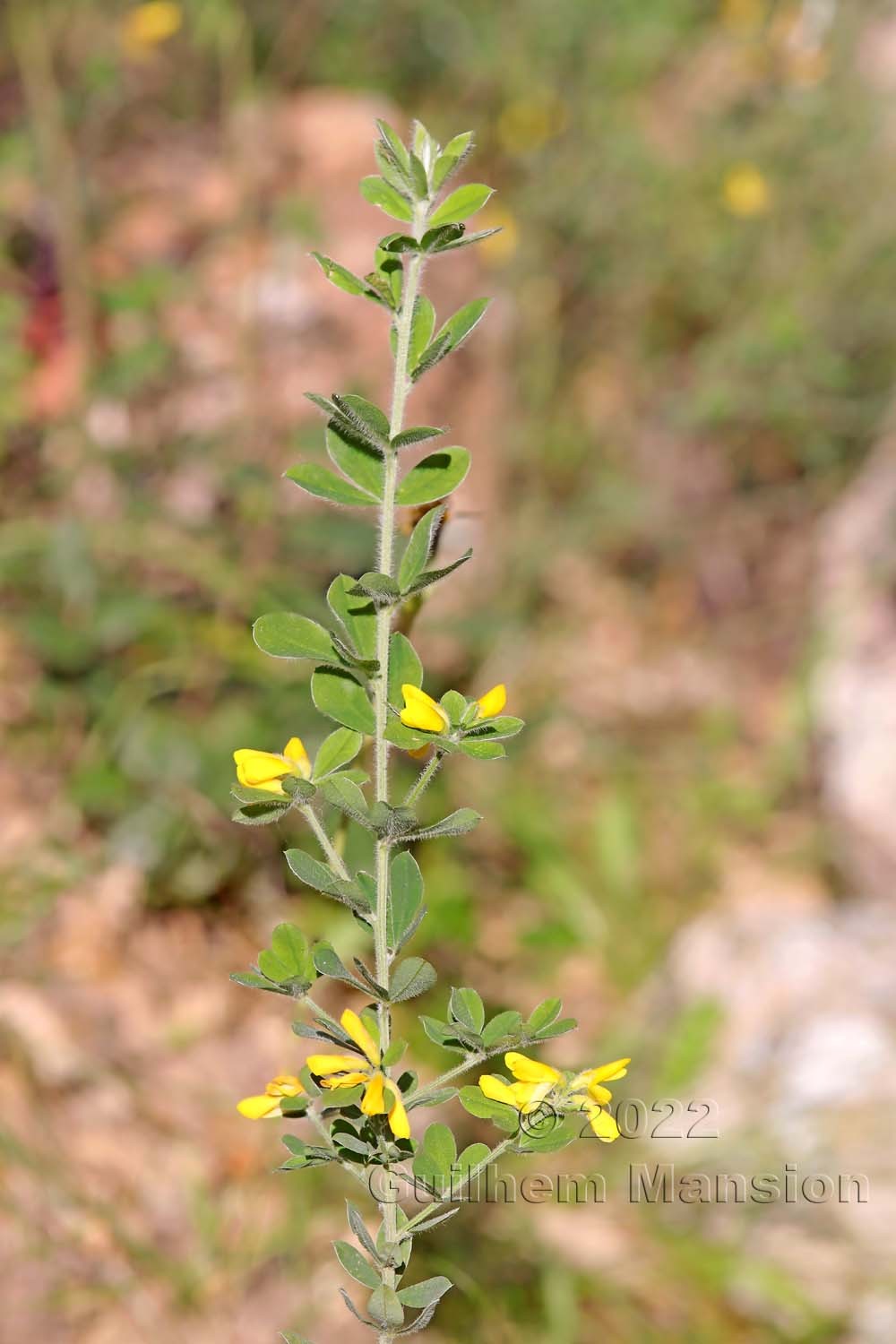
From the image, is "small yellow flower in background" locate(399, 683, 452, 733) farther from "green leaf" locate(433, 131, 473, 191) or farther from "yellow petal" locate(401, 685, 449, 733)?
"green leaf" locate(433, 131, 473, 191)

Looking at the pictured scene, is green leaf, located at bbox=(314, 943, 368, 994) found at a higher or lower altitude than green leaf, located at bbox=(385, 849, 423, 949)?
lower

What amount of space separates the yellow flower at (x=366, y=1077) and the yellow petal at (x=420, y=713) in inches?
6.3

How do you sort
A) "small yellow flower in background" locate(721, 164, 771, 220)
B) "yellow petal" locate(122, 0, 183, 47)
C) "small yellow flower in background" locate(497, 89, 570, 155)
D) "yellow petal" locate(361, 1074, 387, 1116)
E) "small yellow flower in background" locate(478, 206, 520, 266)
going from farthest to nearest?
"small yellow flower in background" locate(497, 89, 570, 155) → "small yellow flower in background" locate(721, 164, 771, 220) → "small yellow flower in background" locate(478, 206, 520, 266) → "yellow petal" locate(122, 0, 183, 47) → "yellow petal" locate(361, 1074, 387, 1116)

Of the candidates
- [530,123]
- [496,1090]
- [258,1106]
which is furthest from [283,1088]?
[530,123]

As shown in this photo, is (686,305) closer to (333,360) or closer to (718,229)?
(718,229)

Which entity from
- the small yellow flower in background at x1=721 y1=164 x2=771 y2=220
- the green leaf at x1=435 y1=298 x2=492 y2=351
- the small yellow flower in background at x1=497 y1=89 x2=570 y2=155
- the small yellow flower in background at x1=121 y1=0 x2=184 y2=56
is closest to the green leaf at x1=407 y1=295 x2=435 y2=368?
the green leaf at x1=435 y1=298 x2=492 y2=351

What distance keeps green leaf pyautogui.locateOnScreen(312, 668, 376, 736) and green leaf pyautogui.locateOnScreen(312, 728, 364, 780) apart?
0.01m

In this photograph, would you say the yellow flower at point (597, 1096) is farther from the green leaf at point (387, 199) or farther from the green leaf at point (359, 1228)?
the green leaf at point (387, 199)

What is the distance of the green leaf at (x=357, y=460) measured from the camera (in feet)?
2.49

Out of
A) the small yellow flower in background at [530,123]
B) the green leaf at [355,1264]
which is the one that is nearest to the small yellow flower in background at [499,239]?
the small yellow flower in background at [530,123]

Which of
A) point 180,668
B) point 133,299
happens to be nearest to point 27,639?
point 180,668

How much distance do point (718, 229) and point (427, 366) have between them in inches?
123

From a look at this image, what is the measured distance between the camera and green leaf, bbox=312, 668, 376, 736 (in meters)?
0.75

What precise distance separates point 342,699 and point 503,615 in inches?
78.5
